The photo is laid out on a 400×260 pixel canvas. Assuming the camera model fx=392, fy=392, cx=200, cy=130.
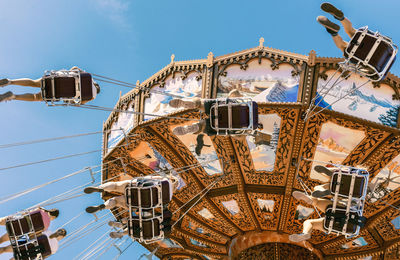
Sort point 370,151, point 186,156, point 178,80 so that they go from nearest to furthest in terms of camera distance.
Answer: point 370,151 → point 178,80 → point 186,156

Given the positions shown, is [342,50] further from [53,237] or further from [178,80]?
[53,237]

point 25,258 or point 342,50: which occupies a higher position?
point 342,50

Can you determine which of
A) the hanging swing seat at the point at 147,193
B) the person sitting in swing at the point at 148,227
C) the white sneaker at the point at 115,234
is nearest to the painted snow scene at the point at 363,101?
the hanging swing seat at the point at 147,193

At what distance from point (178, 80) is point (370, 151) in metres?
4.56

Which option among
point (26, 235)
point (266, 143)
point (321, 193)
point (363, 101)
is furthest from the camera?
point (266, 143)

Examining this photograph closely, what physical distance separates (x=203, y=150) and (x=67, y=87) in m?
4.34

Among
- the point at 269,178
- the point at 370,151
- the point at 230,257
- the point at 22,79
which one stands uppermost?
the point at 22,79

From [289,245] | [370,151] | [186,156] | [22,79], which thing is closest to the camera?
[22,79]

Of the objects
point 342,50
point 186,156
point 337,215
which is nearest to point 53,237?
point 186,156

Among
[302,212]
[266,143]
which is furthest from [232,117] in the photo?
[302,212]

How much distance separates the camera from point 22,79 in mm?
5852

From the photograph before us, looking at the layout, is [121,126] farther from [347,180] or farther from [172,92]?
[347,180]

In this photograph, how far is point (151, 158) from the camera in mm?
10305

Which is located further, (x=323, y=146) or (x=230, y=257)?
(x=230, y=257)
